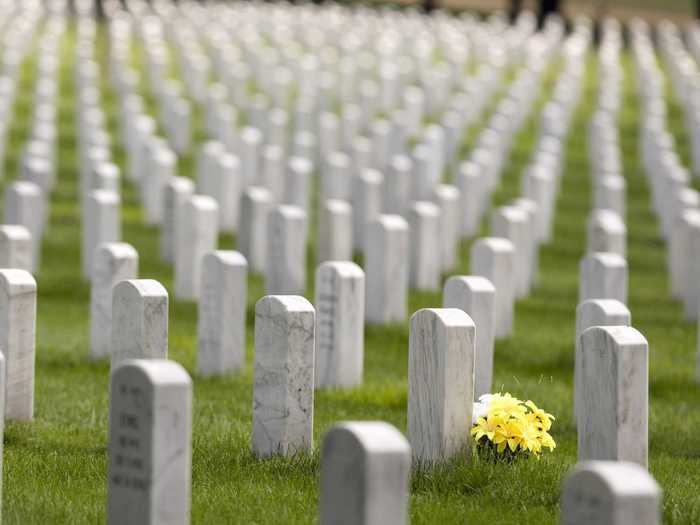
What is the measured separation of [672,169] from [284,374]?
8713 millimetres

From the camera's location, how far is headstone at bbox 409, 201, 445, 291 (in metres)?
10.5

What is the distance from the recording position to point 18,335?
243 inches

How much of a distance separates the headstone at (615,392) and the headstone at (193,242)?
485cm

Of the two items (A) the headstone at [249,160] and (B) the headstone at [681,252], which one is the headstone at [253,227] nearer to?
(B) the headstone at [681,252]

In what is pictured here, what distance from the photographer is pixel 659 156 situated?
15516 mm

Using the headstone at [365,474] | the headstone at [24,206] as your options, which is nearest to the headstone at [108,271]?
the headstone at [24,206]

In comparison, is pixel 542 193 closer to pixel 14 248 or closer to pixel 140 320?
pixel 14 248

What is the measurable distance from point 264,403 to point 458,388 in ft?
2.36

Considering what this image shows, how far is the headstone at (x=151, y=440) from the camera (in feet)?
13.9

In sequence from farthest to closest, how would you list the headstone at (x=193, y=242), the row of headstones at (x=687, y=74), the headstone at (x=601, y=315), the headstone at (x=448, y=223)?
the row of headstones at (x=687, y=74)
the headstone at (x=448, y=223)
the headstone at (x=193, y=242)
the headstone at (x=601, y=315)

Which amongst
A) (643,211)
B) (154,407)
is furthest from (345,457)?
(643,211)

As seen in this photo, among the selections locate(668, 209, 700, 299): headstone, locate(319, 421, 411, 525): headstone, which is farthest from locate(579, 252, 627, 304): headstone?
locate(319, 421, 411, 525): headstone

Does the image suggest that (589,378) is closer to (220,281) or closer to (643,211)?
(220,281)

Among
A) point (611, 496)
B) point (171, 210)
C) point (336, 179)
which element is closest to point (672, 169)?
point (336, 179)
